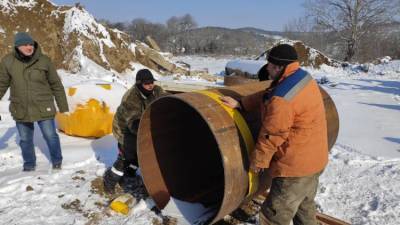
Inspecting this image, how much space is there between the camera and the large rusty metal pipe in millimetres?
3318

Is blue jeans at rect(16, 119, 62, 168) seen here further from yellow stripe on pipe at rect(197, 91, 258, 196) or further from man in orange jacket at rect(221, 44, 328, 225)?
man in orange jacket at rect(221, 44, 328, 225)

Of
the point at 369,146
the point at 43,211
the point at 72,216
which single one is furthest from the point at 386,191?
the point at 43,211

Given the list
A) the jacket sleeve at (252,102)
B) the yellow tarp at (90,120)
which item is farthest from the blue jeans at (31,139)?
the jacket sleeve at (252,102)

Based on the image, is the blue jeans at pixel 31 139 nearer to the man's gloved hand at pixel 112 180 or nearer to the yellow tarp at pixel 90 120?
the man's gloved hand at pixel 112 180

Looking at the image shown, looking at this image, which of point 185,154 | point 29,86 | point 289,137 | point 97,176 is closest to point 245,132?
point 289,137

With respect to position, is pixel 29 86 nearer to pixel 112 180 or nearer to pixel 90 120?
pixel 112 180

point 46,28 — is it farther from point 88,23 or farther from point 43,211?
point 43,211

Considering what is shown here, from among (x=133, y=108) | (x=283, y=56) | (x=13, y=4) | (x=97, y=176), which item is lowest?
(x=97, y=176)

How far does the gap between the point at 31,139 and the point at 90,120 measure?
59.9 inches

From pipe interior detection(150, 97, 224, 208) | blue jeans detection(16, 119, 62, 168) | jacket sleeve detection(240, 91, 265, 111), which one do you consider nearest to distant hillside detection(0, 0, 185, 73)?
blue jeans detection(16, 119, 62, 168)

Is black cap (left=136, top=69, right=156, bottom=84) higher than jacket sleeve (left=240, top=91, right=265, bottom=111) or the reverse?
higher

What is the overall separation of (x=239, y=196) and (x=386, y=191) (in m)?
2.14

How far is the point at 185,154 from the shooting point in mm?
5027

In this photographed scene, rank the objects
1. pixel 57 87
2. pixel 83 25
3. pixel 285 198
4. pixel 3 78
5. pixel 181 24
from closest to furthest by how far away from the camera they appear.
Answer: pixel 285 198
pixel 3 78
pixel 57 87
pixel 83 25
pixel 181 24
